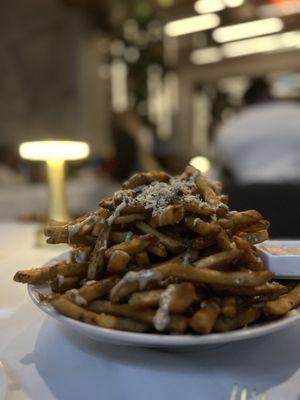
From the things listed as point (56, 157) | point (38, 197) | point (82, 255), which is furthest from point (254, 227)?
point (38, 197)

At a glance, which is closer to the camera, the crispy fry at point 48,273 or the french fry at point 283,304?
the french fry at point 283,304

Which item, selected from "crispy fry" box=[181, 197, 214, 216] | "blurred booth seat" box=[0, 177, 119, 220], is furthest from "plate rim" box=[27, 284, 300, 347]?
"blurred booth seat" box=[0, 177, 119, 220]

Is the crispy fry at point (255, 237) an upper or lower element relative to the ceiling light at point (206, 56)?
lower

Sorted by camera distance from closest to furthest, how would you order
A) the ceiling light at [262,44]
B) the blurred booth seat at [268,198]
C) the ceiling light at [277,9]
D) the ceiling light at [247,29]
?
the blurred booth seat at [268,198]
the ceiling light at [277,9]
the ceiling light at [247,29]
the ceiling light at [262,44]

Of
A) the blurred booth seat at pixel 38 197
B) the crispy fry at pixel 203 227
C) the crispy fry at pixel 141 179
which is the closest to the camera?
the crispy fry at pixel 203 227

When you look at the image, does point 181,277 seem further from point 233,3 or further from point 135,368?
point 233,3

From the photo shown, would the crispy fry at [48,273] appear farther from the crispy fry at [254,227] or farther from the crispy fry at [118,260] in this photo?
the crispy fry at [254,227]

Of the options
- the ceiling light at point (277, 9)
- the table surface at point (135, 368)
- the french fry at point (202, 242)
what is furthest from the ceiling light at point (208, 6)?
the table surface at point (135, 368)
